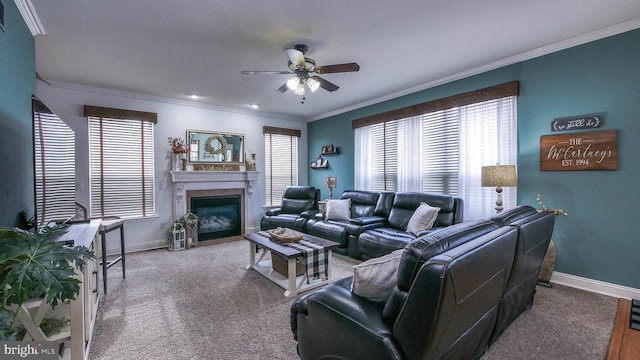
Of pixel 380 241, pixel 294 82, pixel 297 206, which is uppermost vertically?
pixel 294 82

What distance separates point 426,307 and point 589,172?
3.09 m

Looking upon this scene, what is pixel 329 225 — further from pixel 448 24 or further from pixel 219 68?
pixel 448 24

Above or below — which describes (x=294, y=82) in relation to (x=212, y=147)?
above

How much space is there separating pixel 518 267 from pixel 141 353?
2736 millimetres

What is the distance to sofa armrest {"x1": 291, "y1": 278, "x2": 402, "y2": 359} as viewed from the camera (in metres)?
1.28

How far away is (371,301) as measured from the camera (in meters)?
1.56

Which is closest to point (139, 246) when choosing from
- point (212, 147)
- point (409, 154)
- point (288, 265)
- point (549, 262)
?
point (212, 147)

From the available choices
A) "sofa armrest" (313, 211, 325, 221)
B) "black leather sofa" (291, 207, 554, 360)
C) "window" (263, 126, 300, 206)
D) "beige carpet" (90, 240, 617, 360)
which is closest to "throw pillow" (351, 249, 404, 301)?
"black leather sofa" (291, 207, 554, 360)

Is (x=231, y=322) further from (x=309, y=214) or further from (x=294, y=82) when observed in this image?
(x=309, y=214)

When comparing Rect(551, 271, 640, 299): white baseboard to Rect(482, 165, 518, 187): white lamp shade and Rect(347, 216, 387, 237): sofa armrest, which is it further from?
Rect(347, 216, 387, 237): sofa armrest

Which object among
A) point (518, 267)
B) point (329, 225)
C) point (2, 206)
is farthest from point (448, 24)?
point (2, 206)

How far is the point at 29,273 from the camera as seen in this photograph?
0.96 meters

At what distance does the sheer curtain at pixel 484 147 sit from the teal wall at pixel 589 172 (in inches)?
4.8

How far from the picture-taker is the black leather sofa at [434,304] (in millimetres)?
1146
